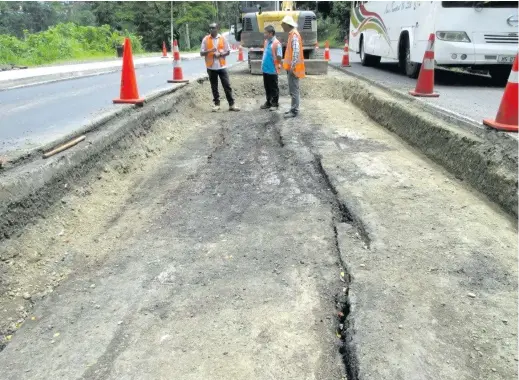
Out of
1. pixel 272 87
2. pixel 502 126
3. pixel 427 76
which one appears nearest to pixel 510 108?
pixel 502 126

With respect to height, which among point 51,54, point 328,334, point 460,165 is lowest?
point 328,334

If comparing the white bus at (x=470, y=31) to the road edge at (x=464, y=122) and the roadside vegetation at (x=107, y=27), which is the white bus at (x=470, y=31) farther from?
the roadside vegetation at (x=107, y=27)

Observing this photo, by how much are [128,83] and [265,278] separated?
170 inches

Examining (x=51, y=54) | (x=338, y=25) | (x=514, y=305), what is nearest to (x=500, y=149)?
(x=514, y=305)

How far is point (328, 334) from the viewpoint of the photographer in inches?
80.7

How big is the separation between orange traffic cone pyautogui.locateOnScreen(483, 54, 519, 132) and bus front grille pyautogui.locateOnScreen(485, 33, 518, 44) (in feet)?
13.2

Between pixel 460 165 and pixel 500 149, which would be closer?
pixel 500 149

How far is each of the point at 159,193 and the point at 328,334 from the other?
2.24 meters

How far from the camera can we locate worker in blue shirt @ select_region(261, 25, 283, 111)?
7059mm

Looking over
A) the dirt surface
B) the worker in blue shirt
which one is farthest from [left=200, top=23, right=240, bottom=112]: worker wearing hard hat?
the dirt surface

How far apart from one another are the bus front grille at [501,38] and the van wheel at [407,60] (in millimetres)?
1879

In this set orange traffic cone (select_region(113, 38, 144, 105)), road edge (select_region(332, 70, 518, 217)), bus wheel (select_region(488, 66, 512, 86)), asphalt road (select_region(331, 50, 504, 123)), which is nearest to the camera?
road edge (select_region(332, 70, 518, 217))

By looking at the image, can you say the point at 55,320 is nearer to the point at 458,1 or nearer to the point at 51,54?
the point at 458,1

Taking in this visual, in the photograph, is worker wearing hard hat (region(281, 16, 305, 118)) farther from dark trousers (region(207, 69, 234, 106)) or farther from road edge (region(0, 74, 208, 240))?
road edge (region(0, 74, 208, 240))
